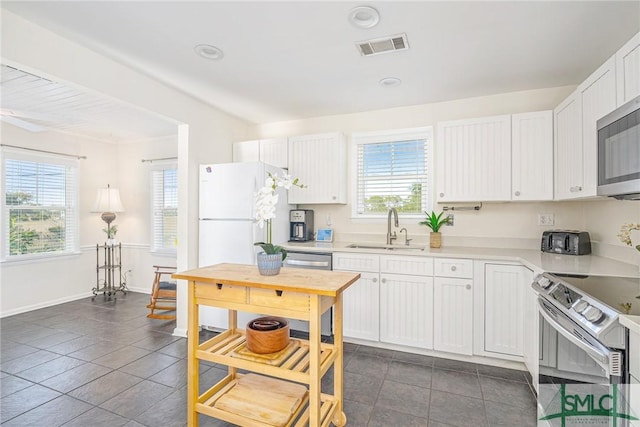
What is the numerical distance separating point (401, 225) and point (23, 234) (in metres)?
4.92

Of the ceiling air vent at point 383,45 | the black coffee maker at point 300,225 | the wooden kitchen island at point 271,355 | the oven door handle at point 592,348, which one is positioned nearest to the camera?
the oven door handle at point 592,348

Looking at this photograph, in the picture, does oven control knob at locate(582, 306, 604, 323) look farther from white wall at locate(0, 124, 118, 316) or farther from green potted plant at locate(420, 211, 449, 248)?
white wall at locate(0, 124, 118, 316)

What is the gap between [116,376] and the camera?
241 cm

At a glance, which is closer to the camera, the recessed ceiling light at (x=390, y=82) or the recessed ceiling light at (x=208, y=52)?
the recessed ceiling light at (x=208, y=52)

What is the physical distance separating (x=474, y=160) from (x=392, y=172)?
0.88m

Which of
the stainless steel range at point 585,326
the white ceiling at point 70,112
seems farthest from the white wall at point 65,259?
the stainless steel range at point 585,326

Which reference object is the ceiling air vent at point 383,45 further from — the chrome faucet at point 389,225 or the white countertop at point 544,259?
the white countertop at point 544,259

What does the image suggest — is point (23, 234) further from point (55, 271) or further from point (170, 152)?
point (170, 152)

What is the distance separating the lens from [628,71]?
1.65m

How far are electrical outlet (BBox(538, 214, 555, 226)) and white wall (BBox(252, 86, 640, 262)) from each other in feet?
0.12

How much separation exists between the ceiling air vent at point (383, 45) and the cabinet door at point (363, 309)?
190 cm

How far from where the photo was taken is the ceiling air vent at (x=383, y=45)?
7.11 ft

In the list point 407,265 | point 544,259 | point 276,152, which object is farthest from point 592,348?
point 276,152

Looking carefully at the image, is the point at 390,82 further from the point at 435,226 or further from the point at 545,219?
the point at 545,219
